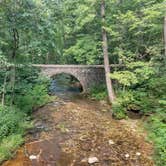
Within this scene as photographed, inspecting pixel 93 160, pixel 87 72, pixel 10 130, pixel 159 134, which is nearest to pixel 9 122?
pixel 10 130

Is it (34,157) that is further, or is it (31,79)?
(31,79)

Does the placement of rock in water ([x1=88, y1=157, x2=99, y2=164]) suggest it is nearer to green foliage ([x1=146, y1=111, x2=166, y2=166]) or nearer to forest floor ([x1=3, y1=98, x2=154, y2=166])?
forest floor ([x1=3, y1=98, x2=154, y2=166])

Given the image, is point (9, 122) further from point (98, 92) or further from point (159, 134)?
point (98, 92)

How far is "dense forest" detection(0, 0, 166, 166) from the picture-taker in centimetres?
1031

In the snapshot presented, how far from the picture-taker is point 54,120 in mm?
13156

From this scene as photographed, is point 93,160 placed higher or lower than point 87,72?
lower

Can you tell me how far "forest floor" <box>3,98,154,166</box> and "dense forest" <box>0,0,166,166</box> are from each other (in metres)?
0.46

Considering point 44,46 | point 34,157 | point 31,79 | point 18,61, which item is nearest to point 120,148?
point 34,157

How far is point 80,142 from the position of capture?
34.0 ft

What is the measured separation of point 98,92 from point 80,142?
890 cm

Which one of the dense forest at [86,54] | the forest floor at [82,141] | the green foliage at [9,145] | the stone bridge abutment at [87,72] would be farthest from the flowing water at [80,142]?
the stone bridge abutment at [87,72]

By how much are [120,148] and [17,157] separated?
3782mm

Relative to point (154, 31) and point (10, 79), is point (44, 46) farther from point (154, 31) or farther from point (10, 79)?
point (154, 31)

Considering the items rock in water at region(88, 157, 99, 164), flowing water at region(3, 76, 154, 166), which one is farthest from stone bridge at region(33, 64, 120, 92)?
rock in water at region(88, 157, 99, 164)
